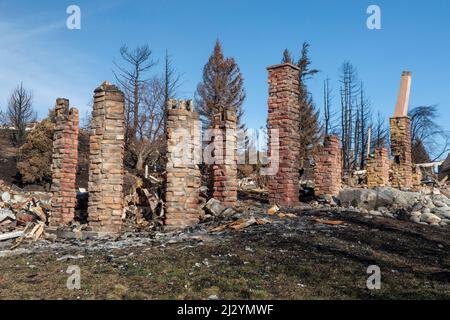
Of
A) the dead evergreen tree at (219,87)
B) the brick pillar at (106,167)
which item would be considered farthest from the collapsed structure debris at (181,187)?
the dead evergreen tree at (219,87)

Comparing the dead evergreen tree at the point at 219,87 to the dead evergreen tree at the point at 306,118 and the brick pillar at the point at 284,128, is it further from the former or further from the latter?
the brick pillar at the point at 284,128

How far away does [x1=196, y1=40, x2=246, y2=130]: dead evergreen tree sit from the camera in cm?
3047

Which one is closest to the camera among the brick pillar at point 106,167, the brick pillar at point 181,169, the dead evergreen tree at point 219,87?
the brick pillar at point 106,167

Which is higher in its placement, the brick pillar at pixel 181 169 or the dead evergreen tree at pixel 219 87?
the dead evergreen tree at pixel 219 87

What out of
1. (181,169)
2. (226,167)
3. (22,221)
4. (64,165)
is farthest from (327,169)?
(22,221)

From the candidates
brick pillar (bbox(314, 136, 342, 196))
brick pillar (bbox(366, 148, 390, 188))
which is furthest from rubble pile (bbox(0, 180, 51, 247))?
brick pillar (bbox(366, 148, 390, 188))

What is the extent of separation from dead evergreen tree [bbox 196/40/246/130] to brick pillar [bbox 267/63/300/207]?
17.5 meters

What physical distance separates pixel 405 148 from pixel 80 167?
57.7ft

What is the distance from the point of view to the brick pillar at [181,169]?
400 inches

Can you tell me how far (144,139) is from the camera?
87.0 ft

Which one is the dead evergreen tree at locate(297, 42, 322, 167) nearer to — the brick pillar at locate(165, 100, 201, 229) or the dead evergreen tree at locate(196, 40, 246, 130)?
the dead evergreen tree at locate(196, 40, 246, 130)

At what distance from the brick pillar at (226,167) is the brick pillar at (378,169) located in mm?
10313

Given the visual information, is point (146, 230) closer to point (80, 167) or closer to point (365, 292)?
point (365, 292)

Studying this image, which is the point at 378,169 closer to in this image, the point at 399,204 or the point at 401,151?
the point at 401,151
